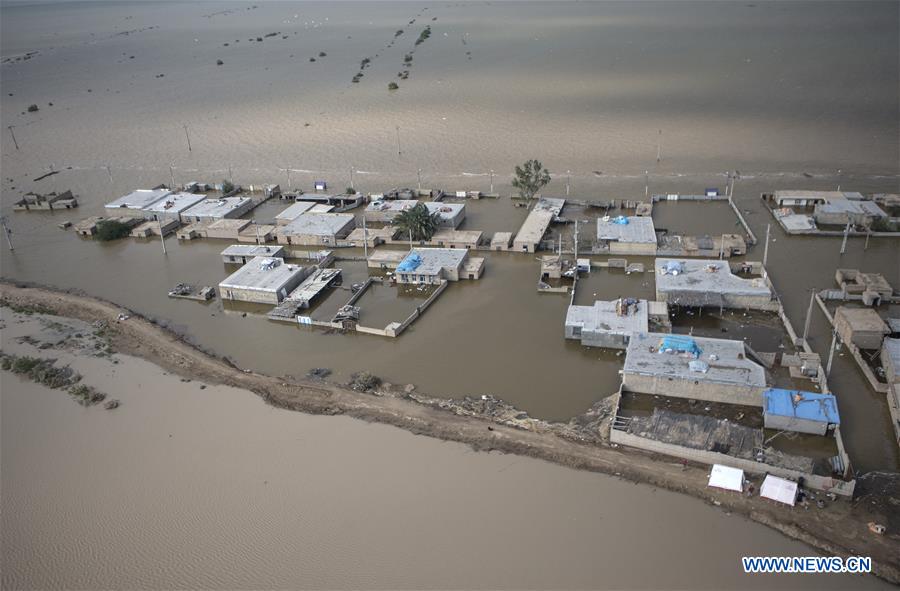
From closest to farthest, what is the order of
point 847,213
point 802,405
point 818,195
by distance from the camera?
point 802,405
point 847,213
point 818,195

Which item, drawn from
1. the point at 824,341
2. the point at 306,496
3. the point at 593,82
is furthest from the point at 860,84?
the point at 306,496

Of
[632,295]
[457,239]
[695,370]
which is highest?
[695,370]

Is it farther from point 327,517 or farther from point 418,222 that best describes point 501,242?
point 327,517

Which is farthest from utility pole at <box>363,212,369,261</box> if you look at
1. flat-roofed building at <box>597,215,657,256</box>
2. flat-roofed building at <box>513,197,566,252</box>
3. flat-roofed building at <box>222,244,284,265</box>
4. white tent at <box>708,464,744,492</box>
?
white tent at <box>708,464,744,492</box>

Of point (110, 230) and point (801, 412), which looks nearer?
point (801, 412)

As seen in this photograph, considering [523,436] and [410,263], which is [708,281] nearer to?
[523,436]

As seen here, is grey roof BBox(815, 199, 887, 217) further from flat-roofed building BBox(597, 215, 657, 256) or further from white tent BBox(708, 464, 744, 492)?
white tent BBox(708, 464, 744, 492)

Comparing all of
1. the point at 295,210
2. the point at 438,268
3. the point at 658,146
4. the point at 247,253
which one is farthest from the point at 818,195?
the point at 247,253

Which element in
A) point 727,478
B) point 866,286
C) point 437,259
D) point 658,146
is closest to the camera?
point 727,478

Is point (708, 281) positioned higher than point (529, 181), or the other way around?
point (529, 181)
